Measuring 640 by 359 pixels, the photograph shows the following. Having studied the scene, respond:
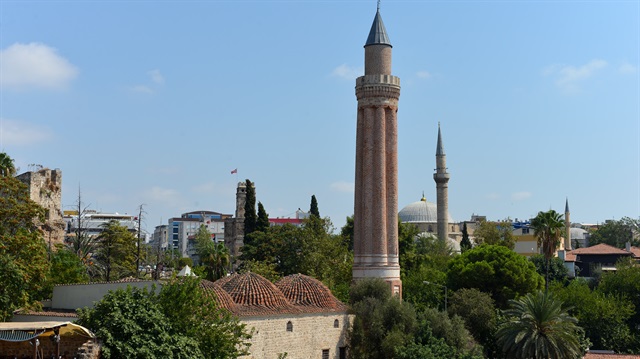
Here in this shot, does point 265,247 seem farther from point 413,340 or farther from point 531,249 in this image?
point 531,249

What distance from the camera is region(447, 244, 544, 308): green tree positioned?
48.8m

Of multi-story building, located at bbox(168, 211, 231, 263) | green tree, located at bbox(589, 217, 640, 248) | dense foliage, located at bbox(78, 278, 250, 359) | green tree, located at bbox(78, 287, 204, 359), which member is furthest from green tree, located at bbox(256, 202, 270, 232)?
multi-story building, located at bbox(168, 211, 231, 263)

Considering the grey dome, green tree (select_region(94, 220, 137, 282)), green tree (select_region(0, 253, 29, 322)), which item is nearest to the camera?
green tree (select_region(0, 253, 29, 322))

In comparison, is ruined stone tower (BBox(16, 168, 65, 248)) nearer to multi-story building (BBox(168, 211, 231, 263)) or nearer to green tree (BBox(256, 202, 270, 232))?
green tree (BBox(256, 202, 270, 232))

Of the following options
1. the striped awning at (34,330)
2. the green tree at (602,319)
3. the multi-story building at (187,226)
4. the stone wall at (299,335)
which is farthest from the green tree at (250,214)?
the multi-story building at (187,226)

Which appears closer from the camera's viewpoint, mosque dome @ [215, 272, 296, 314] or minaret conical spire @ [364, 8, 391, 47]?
mosque dome @ [215, 272, 296, 314]

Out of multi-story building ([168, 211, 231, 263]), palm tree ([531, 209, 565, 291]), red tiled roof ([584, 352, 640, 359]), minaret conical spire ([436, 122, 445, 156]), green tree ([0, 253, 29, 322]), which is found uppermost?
minaret conical spire ([436, 122, 445, 156])

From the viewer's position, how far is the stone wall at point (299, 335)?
30562mm

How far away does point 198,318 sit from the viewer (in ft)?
87.7

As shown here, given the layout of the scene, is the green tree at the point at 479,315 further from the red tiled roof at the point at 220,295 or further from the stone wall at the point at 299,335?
→ the red tiled roof at the point at 220,295

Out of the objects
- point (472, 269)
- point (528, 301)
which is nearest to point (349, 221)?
point (472, 269)

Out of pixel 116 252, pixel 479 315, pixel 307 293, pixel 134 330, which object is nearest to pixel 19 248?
pixel 134 330

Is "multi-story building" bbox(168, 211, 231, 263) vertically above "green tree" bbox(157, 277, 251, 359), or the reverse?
"multi-story building" bbox(168, 211, 231, 263)

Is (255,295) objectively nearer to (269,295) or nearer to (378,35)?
(269,295)
